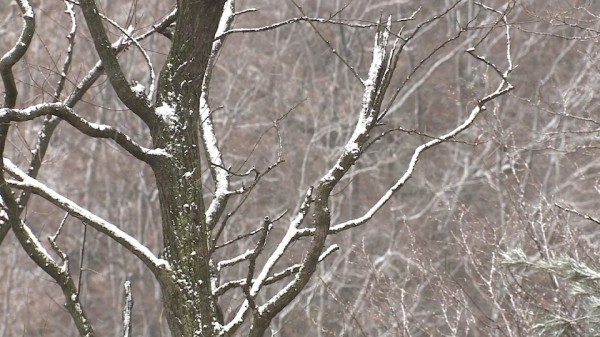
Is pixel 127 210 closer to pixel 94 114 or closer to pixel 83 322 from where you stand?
pixel 94 114

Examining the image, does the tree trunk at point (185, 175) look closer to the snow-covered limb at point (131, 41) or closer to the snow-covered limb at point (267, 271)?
the snow-covered limb at point (267, 271)

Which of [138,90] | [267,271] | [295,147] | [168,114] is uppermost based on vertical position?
[295,147]

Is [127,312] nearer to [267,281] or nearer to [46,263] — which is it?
[46,263]

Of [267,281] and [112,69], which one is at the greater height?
[112,69]

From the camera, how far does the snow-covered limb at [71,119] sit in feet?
12.3

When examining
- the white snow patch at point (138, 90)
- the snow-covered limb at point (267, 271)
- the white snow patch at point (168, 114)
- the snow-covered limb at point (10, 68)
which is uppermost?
the snow-covered limb at point (10, 68)

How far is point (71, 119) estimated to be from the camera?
3.86m

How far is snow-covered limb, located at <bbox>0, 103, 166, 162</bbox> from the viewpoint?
376cm

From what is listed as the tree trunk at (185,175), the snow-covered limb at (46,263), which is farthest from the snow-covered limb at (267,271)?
the snow-covered limb at (46,263)

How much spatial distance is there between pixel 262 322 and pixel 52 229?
17.5 metres

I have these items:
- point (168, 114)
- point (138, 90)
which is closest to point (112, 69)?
point (138, 90)

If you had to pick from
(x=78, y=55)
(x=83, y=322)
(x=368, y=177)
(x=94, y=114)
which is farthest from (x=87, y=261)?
(x=83, y=322)

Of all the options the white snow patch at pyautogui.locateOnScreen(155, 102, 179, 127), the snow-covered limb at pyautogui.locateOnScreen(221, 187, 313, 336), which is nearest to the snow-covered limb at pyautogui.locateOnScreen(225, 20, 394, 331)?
the snow-covered limb at pyautogui.locateOnScreen(221, 187, 313, 336)

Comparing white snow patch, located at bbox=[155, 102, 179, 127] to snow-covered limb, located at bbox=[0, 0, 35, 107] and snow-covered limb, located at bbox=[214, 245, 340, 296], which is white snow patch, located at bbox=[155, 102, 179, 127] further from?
snow-covered limb, located at bbox=[214, 245, 340, 296]
